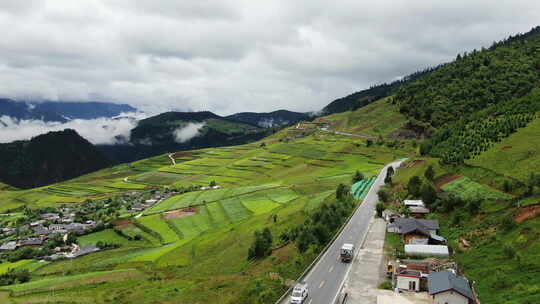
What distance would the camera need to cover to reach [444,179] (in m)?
81.4

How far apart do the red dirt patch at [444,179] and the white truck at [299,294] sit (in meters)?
47.8

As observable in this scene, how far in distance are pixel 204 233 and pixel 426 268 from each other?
212ft

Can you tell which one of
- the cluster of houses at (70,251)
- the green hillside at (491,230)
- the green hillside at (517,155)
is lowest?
the cluster of houses at (70,251)

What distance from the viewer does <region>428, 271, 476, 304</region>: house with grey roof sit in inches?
1540

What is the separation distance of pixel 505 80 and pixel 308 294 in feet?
604

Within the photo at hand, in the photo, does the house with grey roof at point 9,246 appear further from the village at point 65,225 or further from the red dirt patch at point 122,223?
the red dirt patch at point 122,223

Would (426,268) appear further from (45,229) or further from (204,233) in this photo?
(45,229)

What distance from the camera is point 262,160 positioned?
189 metres

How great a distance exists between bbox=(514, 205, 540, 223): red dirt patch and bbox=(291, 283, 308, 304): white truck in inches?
1206

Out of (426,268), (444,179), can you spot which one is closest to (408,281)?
(426,268)

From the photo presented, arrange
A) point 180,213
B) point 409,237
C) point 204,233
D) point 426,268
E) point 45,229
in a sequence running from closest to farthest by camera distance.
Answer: point 426,268
point 409,237
point 204,233
point 180,213
point 45,229

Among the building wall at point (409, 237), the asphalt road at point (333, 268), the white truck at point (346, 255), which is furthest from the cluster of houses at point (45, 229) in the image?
the building wall at point (409, 237)

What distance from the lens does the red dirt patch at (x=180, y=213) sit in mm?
120250

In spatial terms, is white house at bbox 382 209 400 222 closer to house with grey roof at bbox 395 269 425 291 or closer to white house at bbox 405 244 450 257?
white house at bbox 405 244 450 257
